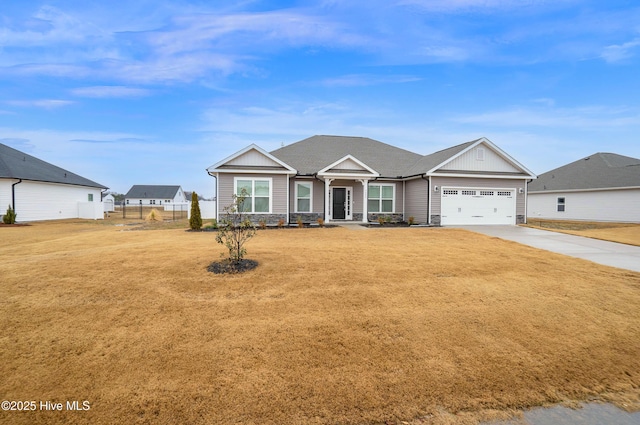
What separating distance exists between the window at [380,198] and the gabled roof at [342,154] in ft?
2.79

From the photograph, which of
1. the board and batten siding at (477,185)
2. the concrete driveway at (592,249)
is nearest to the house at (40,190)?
A: the board and batten siding at (477,185)

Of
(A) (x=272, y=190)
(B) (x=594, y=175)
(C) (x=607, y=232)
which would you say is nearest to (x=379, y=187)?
(A) (x=272, y=190)

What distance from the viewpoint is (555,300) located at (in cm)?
537

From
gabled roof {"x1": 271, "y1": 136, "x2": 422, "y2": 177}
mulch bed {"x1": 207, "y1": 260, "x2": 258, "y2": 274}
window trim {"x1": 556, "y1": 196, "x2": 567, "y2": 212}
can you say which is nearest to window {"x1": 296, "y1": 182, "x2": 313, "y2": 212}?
gabled roof {"x1": 271, "y1": 136, "x2": 422, "y2": 177}

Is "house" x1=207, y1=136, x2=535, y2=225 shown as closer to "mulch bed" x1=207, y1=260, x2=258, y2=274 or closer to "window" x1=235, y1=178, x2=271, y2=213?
"window" x1=235, y1=178, x2=271, y2=213

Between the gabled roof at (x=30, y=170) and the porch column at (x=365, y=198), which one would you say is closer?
the porch column at (x=365, y=198)

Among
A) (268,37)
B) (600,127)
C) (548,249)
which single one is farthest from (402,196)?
(600,127)

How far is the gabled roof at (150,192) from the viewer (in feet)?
227

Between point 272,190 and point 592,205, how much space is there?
25941 millimetres

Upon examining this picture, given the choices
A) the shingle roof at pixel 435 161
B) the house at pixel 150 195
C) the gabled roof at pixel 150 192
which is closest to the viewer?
the shingle roof at pixel 435 161

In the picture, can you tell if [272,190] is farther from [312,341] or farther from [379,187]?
[312,341]

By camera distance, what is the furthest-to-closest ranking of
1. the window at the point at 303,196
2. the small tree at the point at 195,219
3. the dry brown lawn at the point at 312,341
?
1. the window at the point at 303,196
2. the small tree at the point at 195,219
3. the dry brown lawn at the point at 312,341

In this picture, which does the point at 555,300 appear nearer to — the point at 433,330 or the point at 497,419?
the point at 433,330

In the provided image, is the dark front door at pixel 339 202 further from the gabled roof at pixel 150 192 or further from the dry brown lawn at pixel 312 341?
the gabled roof at pixel 150 192
